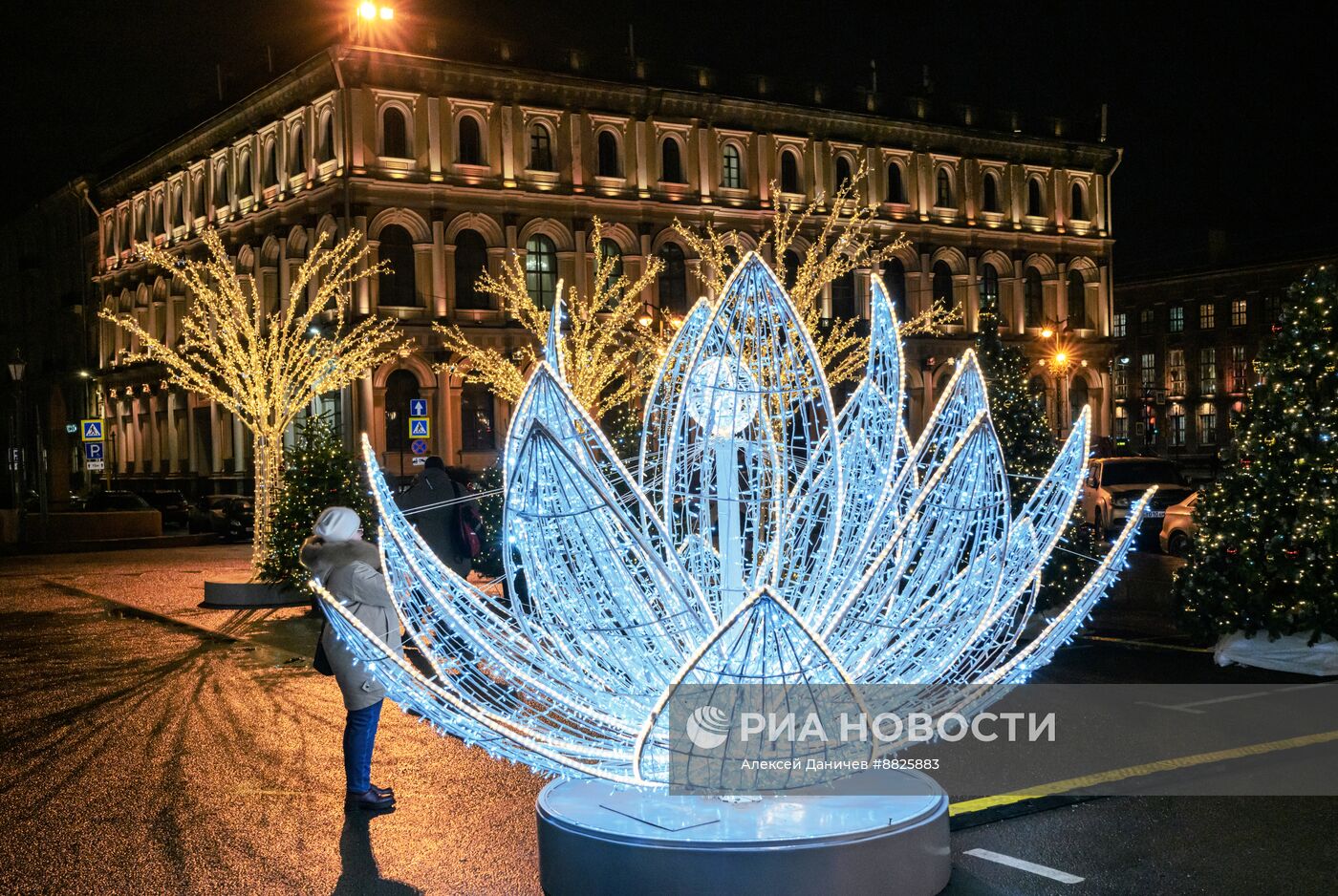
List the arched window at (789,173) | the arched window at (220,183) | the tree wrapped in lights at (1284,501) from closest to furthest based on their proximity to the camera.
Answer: the tree wrapped in lights at (1284,501)
the arched window at (789,173)
the arched window at (220,183)

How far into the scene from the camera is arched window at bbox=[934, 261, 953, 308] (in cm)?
5216

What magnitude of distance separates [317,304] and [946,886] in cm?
2045

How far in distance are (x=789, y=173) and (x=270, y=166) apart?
1769cm

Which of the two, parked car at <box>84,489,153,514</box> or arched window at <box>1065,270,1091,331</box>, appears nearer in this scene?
parked car at <box>84,489,153,514</box>

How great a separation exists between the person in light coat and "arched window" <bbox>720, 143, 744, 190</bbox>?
41.2 meters

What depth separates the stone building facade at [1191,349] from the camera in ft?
217

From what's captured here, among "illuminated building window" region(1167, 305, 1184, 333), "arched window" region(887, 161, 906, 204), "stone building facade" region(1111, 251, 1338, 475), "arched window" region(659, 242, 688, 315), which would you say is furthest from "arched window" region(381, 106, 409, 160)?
"illuminated building window" region(1167, 305, 1184, 333)

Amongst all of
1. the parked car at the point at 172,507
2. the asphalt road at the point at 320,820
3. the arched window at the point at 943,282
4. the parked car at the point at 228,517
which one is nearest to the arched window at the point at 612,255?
the arched window at the point at 943,282

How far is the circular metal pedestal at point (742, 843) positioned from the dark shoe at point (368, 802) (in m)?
1.98

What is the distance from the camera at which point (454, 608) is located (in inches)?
197

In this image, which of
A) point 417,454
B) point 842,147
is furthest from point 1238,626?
point 842,147

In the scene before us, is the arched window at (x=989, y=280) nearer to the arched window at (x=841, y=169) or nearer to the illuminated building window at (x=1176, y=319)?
the arched window at (x=841, y=169)

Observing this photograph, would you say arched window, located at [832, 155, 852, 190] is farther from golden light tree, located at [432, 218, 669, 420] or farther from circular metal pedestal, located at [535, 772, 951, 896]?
circular metal pedestal, located at [535, 772, 951, 896]

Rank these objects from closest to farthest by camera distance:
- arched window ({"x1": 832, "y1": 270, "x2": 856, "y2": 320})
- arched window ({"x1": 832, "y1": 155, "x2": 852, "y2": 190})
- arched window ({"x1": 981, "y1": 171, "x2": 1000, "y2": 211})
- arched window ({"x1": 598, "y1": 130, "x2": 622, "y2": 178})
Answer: arched window ({"x1": 598, "y1": 130, "x2": 622, "y2": 178}) < arched window ({"x1": 832, "y1": 155, "x2": 852, "y2": 190}) < arched window ({"x1": 832, "y1": 270, "x2": 856, "y2": 320}) < arched window ({"x1": 981, "y1": 171, "x2": 1000, "y2": 211})
